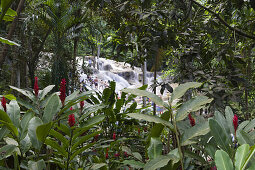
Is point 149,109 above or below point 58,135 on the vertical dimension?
below

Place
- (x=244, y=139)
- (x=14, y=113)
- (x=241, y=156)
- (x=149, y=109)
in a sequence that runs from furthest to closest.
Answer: (x=149, y=109) → (x=14, y=113) → (x=244, y=139) → (x=241, y=156)

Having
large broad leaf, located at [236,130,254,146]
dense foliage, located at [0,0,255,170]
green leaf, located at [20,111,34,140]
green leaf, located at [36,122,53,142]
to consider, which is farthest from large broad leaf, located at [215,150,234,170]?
green leaf, located at [20,111,34,140]

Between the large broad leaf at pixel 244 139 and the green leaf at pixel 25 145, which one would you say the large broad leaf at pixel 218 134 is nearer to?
the large broad leaf at pixel 244 139

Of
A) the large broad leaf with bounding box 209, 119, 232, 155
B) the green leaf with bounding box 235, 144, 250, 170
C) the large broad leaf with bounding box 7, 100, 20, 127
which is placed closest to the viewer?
the green leaf with bounding box 235, 144, 250, 170

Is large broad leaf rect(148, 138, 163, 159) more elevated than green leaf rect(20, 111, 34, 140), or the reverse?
green leaf rect(20, 111, 34, 140)

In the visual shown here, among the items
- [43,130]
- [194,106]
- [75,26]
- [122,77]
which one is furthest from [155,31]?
[122,77]

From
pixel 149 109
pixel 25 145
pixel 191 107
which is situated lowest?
pixel 149 109

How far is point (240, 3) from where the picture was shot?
1431 millimetres

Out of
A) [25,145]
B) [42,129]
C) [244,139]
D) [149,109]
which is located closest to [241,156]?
[244,139]

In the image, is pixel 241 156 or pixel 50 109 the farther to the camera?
pixel 50 109

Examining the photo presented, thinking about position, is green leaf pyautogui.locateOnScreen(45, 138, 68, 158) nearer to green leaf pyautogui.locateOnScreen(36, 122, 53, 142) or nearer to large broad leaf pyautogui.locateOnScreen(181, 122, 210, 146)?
green leaf pyautogui.locateOnScreen(36, 122, 53, 142)

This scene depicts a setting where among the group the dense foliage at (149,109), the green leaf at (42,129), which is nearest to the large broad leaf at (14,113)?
the dense foliage at (149,109)

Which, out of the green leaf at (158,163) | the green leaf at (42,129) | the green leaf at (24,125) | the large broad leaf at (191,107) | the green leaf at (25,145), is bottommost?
the green leaf at (25,145)

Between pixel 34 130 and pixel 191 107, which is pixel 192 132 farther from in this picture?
pixel 34 130
